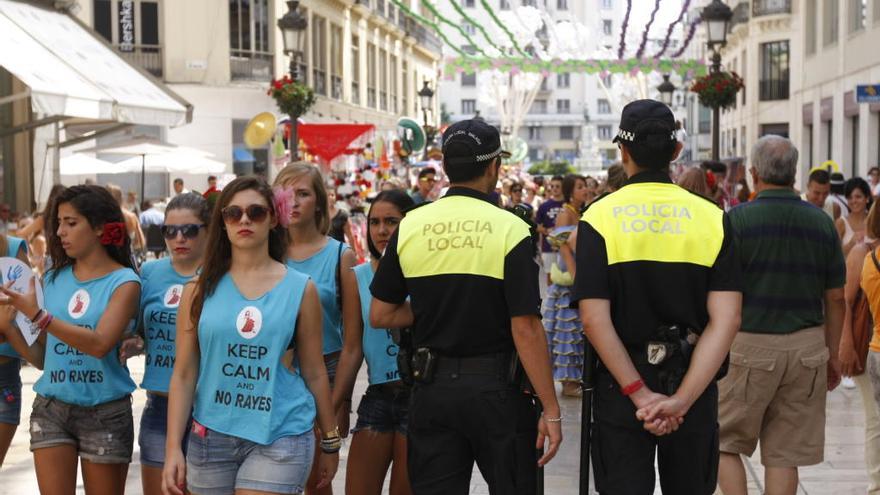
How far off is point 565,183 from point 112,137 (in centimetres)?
1545

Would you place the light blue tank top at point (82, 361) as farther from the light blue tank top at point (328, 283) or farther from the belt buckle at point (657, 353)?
the belt buckle at point (657, 353)

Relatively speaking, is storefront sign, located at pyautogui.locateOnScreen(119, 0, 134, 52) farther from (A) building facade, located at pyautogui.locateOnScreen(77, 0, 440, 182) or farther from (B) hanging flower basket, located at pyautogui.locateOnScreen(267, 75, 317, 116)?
(B) hanging flower basket, located at pyautogui.locateOnScreen(267, 75, 317, 116)

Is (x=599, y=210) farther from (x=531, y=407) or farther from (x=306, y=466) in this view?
(x=306, y=466)

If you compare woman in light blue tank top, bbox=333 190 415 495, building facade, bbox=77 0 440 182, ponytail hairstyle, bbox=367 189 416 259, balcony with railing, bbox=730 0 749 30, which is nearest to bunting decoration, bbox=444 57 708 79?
balcony with railing, bbox=730 0 749 30

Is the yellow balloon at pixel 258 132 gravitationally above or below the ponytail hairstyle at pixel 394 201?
above

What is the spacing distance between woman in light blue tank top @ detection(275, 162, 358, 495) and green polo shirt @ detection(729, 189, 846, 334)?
1806 millimetres

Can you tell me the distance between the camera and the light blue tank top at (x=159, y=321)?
5254 millimetres

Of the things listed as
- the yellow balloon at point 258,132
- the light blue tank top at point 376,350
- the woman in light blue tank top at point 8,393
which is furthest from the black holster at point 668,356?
the yellow balloon at point 258,132

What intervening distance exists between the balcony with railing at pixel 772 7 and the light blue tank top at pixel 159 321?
46017mm

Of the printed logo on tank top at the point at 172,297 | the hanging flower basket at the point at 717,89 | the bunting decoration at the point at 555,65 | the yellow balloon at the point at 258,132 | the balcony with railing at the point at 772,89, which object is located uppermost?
the bunting decoration at the point at 555,65

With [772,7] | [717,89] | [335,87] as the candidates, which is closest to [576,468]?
[717,89]

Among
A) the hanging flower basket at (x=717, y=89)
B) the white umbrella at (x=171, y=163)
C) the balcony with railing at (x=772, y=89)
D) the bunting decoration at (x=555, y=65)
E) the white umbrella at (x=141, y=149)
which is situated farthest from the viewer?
the balcony with railing at (x=772, y=89)

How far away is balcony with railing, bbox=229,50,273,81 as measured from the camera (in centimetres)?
3569

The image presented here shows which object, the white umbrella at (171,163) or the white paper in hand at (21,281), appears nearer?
the white paper in hand at (21,281)
